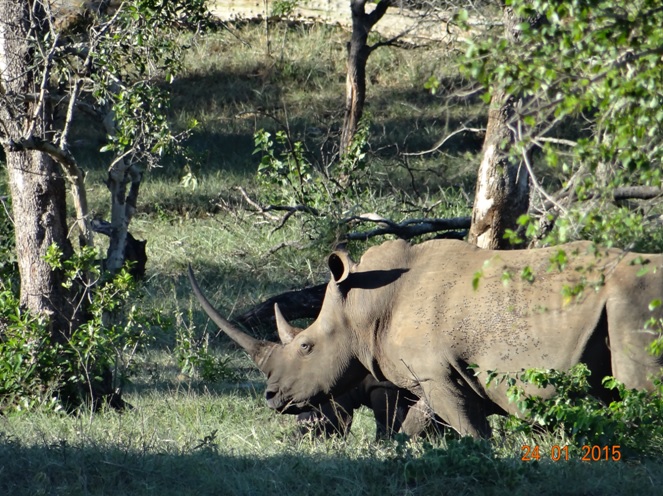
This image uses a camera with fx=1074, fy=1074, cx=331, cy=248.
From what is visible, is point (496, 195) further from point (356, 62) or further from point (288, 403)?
point (356, 62)

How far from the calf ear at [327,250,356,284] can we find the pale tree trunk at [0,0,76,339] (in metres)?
2.06

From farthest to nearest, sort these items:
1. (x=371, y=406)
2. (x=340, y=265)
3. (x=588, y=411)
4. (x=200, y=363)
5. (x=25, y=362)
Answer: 1. (x=200, y=363)
2. (x=371, y=406)
3. (x=25, y=362)
4. (x=340, y=265)
5. (x=588, y=411)

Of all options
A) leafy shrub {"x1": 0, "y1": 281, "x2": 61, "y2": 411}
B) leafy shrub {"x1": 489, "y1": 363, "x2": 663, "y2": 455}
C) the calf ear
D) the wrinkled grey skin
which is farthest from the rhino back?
leafy shrub {"x1": 0, "y1": 281, "x2": 61, "y2": 411}

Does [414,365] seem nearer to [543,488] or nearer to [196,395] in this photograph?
[543,488]

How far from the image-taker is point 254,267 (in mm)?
12625

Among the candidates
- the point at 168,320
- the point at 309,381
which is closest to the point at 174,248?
the point at 168,320

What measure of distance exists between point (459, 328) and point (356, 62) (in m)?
9.19

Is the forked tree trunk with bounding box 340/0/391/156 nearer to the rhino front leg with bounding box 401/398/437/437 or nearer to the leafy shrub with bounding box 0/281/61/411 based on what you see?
the leafy shrub with bounding box 0/281/61/411

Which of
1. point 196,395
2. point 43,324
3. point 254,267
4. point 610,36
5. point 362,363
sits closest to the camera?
point 610,36

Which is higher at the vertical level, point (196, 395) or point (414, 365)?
point (414, 365)

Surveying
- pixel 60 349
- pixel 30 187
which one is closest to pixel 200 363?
pixel 60 349

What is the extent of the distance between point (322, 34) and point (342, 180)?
28.3ft

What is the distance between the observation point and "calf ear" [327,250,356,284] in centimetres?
704

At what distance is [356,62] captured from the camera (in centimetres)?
1521
